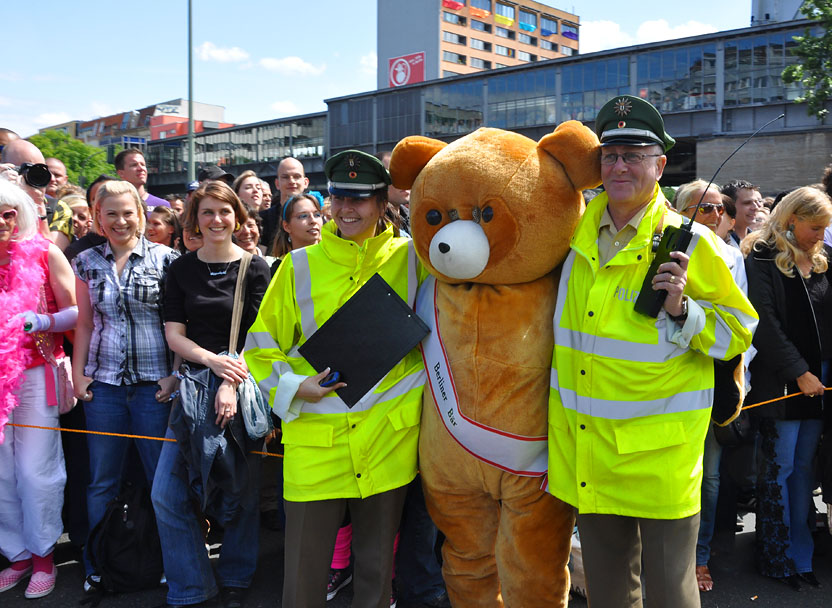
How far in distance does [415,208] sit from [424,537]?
1905 mm

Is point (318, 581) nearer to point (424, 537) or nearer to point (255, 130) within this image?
point (424, 537)

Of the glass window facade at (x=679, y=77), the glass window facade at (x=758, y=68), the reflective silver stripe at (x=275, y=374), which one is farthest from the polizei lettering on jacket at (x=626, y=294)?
the glass window facade at (x=679, y=77)

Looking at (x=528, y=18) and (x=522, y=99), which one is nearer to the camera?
(x=522, y=99)

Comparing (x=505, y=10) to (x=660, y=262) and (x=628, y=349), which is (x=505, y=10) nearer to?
(x=660, y=262)

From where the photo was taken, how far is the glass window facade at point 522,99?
36281 mm

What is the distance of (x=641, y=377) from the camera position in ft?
7.73

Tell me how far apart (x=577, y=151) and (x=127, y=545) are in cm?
315

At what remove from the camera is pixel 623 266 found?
7.84 ft

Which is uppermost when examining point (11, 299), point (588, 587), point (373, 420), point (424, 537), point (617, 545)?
point (11, 299)

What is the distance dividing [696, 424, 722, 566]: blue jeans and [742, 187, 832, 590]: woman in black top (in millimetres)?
271

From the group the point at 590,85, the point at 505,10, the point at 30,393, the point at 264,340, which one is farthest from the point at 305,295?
the point at 505,10

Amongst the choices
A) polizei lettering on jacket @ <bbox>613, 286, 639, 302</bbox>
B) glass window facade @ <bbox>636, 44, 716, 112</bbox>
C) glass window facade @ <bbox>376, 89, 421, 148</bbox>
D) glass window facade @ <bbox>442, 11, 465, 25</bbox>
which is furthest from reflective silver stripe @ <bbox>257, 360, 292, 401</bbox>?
glass window facade @ <bbox>442, 11, 465, 25</bbox>

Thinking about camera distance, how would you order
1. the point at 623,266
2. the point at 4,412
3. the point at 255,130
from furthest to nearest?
1. the point at 255,130
2. the point at 4,412
3. the point at 623,266

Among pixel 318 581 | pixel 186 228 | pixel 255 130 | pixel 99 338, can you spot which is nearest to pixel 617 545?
pixel 318 581
